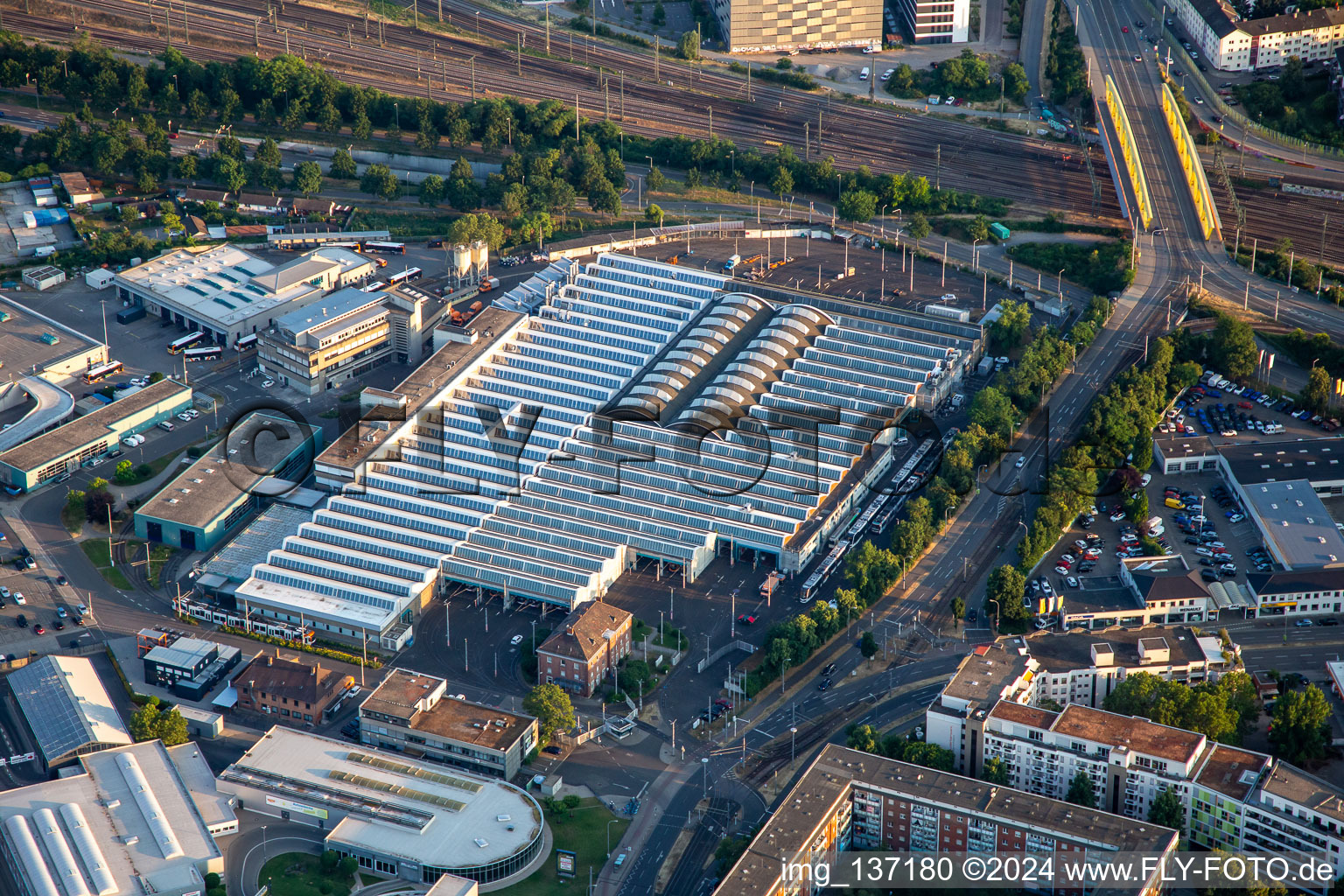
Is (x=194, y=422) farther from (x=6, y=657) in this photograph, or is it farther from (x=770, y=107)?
(x=770, y=107)

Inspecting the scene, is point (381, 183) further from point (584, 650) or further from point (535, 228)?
point (584, 650)

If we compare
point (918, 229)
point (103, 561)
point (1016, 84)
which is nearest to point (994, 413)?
point (918, 229)

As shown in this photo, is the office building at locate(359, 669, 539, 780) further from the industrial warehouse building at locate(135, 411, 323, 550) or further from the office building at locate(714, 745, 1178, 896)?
the industrial warehouse building at locate(135, 411, 323, 550)

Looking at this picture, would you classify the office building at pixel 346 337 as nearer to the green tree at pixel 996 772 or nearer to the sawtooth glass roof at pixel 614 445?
the sawtooth glass roof at pixel 614 445

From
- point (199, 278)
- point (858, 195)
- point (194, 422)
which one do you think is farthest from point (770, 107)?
point (194, 422)

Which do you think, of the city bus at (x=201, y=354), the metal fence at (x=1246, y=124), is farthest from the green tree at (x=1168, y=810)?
the metal fence at (x=1246, y=124)

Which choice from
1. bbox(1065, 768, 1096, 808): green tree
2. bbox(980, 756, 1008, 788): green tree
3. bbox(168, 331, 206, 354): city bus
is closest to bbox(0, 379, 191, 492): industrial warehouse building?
bbox(168, 331, 206, 354): city bus
